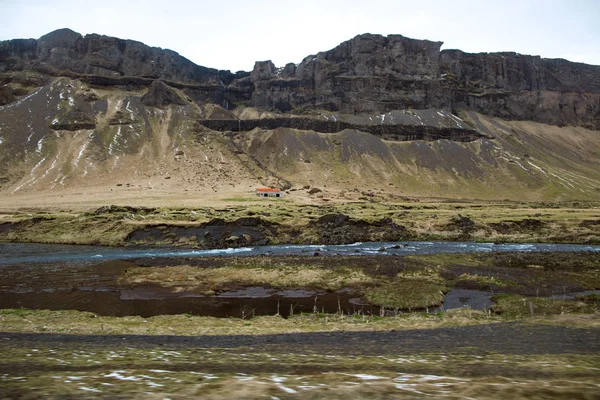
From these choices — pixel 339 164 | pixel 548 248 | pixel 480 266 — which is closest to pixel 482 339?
pixel 480 266

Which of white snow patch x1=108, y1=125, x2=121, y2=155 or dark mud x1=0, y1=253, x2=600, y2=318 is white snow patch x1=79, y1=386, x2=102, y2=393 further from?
white snow patch x1=108, y1=125, x2=121, y2=155

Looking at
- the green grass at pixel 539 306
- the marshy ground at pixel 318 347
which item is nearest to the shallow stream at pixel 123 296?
the marshy ground at pixel 318 347

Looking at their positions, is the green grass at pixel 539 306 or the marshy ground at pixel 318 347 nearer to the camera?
the marshy ground at pixel 318 347

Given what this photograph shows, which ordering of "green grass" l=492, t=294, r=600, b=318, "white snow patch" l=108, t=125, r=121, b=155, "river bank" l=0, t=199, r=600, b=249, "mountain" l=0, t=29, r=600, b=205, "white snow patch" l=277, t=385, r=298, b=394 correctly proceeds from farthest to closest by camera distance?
"white snow patch" l=108, t=125, r=121, b=155
"mountain" l=0, t=29, r=600, b=205
"river bank" l=0, t=199, r=600, b=249
"green grass" l=492, t=294, r=600, b=318
"white snow patch" l=277, t=385, r=298, b=394

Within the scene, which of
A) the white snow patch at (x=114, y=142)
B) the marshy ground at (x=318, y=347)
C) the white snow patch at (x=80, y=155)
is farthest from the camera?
the white snow patch at (x=114, y=142)

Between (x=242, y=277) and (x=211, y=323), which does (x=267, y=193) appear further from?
(x=211, y=323)

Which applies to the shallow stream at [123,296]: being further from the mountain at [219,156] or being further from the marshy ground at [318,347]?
the mountain at [219,156]

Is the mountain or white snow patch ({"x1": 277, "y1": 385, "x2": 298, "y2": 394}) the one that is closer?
white snow patch ({"x1": 277, "y1": 385, "x2": 298, "y2": 394})

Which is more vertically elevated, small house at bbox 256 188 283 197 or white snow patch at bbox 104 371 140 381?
small house at bbox 256 188 283 197

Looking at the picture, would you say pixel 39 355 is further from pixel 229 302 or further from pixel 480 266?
pixel 480 266

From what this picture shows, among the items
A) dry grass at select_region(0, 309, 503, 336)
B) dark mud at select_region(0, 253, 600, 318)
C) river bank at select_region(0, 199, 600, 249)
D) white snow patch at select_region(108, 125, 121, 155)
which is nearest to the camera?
dry grass at select_region(0, 309, 503, 336)

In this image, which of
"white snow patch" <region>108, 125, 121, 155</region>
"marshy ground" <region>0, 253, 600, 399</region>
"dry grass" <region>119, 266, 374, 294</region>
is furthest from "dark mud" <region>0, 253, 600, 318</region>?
"white snow patch" <region>108, 125, 121, 155</region>

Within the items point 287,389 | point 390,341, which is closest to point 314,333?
point 390,341

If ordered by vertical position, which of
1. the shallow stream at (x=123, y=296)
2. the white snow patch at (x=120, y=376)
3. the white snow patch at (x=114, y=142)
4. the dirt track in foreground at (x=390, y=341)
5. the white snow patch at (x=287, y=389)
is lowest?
the shallow stream at (x=123, y=296)
